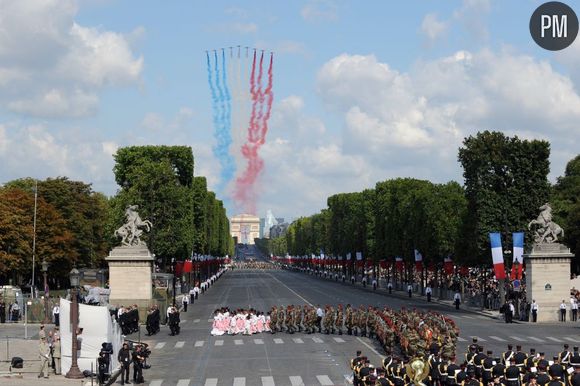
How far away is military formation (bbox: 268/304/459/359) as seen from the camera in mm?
39906

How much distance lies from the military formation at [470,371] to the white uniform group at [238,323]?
29.3 metres

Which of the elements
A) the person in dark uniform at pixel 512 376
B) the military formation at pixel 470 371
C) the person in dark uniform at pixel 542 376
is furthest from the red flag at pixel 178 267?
the person in dark uniform at pixel 542 376

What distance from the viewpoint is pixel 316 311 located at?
62.2 metres

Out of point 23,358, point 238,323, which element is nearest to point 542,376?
point 23,358

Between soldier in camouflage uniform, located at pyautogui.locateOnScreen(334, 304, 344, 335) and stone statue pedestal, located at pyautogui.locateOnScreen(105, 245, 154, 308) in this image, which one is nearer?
soldier in camouflage uniform, located at pyautogui.locateOnScreen(334, 304, 344, 335)

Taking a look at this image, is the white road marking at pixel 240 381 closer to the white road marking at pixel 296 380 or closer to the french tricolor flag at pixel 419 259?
the white road marking at pixel 296 380

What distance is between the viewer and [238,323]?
62.7 m

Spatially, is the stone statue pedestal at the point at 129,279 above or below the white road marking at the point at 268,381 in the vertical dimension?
above

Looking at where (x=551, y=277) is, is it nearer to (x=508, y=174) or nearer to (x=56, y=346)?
(x=508, y=174)

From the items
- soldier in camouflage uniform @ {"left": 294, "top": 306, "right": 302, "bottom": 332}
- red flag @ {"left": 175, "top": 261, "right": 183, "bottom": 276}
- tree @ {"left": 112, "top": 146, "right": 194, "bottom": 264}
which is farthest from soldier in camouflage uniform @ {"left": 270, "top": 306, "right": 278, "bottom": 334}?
red flag @ {"left": 175, "top": 261, "right": 183, "bottom": 276}

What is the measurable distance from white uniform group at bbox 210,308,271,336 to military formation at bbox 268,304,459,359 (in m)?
0.88

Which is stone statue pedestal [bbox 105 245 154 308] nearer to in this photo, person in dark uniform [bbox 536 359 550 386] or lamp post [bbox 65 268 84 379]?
lamp post [bbox 65 268 84 379]

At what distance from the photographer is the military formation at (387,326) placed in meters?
39.9

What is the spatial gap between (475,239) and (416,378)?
2265 inches
